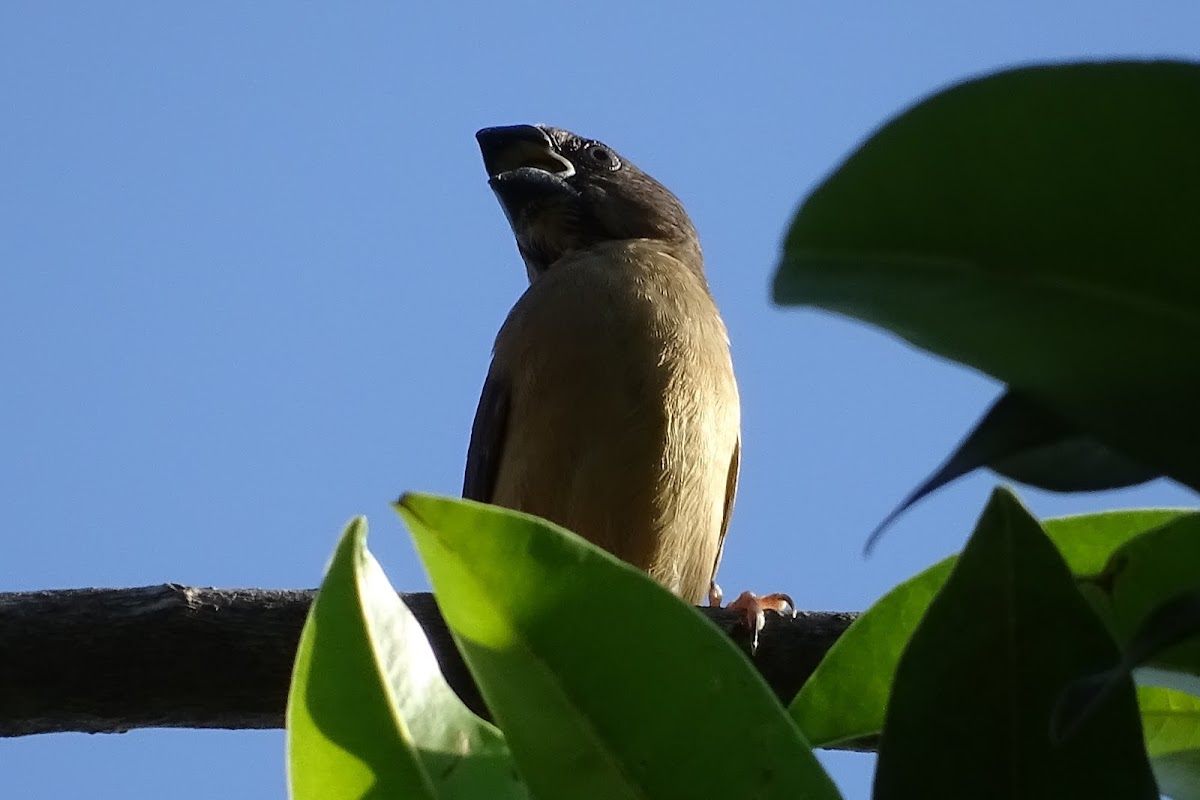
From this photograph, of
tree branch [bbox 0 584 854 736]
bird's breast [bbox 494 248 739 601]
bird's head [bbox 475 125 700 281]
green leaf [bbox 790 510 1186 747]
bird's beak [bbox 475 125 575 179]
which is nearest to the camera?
green leaf [bbox 790 510 1186 747]

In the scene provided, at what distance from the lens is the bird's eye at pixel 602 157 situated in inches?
217

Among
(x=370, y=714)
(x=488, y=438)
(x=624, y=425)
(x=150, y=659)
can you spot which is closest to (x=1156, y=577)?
(x=370, y=714)

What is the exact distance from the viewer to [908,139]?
959mm

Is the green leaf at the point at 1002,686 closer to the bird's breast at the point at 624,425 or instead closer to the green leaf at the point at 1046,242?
the green leaf at the point at 1046,242

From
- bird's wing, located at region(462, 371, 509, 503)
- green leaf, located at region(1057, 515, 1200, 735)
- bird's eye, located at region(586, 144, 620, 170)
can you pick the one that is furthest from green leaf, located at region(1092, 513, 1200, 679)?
bird's eye, located at region(586, 144, 620, 170)

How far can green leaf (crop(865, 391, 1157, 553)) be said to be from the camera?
92cm

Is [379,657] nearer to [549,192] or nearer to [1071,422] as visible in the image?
[1071,422]

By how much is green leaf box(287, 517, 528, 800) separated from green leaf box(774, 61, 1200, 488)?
50cm

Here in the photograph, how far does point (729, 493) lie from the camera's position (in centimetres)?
471

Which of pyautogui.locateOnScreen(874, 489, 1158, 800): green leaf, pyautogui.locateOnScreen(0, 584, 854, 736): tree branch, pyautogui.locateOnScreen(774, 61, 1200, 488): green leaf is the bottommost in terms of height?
pyautogui.locateOnScreen(0, 584, 854, 736): tree branch

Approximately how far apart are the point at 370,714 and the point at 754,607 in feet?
5.55

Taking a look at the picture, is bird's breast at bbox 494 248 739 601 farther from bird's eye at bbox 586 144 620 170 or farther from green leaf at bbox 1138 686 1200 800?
green leaf at bbox 1138 686 1200 800

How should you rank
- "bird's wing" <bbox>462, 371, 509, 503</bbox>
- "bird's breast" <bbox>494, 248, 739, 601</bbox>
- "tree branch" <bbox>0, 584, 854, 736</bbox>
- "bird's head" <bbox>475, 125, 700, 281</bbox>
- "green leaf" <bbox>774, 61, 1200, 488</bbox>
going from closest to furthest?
"green leaf" <bbox>774, 61, 1200, 488</bbox>
"tree branch" <bbox>0, 584, 854, 736</bbox>
"bird's breast" <bbox>494, 248, 739, 601</bbox>
"bird's wing" <bbox>462, 371, 509, 503</bbox>
"bird's head" <bbox>475, 125, 700, 281</bbox>

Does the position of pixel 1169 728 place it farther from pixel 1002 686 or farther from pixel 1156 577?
pixel 1002 686
